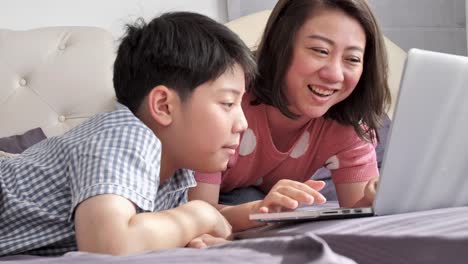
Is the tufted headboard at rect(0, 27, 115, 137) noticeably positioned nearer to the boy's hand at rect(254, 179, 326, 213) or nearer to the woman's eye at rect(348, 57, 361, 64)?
the woman's eye at rect(348, 57, 361, 64)

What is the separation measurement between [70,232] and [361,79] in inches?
28.6

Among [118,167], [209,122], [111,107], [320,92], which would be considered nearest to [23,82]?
[111,107]

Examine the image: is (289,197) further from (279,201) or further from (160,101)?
(160,101)

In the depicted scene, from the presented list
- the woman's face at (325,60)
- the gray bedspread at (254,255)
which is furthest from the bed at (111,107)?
the woman's face at (325,60)

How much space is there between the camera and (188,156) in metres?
1.07

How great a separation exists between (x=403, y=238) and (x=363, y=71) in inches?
29.0

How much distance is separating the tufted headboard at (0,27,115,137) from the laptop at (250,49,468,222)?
3.32 feet

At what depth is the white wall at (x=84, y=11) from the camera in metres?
2.08

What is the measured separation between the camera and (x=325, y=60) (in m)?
1.35

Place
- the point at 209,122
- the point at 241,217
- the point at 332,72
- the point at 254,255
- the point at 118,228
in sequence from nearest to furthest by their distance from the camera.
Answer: the point at 254,255
the point at 118,228
the point at 209,122
the point at 241,217
the point at 332,72

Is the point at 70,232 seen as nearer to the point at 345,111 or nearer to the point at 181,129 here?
the point at 181,129

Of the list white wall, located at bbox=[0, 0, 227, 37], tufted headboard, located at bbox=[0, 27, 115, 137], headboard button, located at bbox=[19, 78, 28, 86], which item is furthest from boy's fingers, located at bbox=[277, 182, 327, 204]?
white wall, located at bbox=[0, 0, 227, 37]

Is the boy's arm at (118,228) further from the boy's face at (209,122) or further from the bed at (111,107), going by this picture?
the boy's face at (209,122)

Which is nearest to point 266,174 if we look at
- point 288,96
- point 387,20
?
point 288,96
